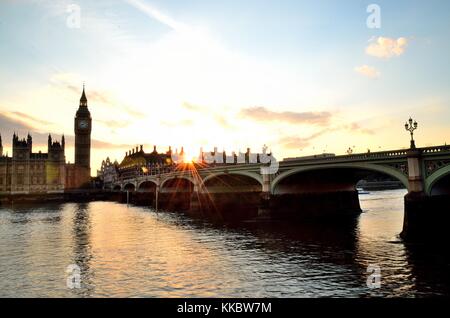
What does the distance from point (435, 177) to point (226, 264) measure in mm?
19113

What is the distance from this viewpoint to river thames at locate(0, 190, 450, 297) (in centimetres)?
1908

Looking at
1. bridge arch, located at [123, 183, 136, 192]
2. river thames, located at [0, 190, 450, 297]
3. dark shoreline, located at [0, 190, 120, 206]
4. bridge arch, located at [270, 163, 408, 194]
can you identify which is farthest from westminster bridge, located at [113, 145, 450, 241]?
dark shoreline, located at [0, 190, 120, 206]

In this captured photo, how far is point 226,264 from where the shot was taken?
25016mm

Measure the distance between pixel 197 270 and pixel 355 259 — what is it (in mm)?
10847

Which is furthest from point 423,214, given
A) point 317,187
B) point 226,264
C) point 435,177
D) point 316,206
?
point 317,187

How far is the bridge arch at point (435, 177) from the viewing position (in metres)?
30.2

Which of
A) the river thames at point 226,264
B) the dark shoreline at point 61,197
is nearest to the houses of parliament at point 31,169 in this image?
the dark shoreline at point 61,197

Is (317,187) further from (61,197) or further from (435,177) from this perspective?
(61,197)

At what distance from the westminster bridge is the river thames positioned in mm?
4905

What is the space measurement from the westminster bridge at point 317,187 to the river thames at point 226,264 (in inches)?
193

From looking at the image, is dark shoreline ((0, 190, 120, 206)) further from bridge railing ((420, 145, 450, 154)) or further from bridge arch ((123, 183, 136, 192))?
bridge railing ((420, 145, 450, 154))
